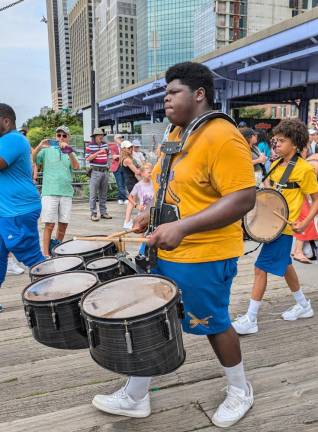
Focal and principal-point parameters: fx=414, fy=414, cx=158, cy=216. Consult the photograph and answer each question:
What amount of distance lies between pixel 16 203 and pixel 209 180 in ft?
7.20

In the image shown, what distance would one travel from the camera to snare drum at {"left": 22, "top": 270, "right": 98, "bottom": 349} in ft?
6.55

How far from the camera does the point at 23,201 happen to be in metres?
3.64

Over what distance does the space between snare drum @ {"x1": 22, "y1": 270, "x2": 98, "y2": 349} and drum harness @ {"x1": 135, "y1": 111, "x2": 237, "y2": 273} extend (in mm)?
290

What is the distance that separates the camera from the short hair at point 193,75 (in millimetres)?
2043

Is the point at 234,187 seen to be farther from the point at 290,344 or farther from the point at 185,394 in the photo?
the point at 290,344

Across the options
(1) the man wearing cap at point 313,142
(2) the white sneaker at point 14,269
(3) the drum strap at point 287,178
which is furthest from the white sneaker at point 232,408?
(1) the man wearing cap at point 313,142

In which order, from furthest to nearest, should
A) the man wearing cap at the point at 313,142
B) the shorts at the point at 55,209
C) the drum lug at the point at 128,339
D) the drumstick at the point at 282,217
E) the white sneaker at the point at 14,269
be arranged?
the man wearing cap at the point at 313,142 < the shorts at the point at 55,209 < the white sneaker at the point at 14,269 < the drumstick at the point at 282,217 < the drum lug at the point at 128,339

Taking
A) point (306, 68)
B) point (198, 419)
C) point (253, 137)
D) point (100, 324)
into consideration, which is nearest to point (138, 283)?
point (100, 324)

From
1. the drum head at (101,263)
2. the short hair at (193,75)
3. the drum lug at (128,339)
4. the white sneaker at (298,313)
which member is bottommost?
the white sneaker at (298,313)

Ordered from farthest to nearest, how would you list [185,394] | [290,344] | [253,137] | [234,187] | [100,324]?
[253,137] → [290,344] → [185,394] → [234,187] → [100,324]

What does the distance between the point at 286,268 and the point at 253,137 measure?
3.90 metres

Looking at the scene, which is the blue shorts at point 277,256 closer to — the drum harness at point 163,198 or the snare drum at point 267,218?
the snare drum at point 267,218

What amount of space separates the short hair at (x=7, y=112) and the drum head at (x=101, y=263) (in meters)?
1.87

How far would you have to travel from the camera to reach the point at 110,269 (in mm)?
2334
